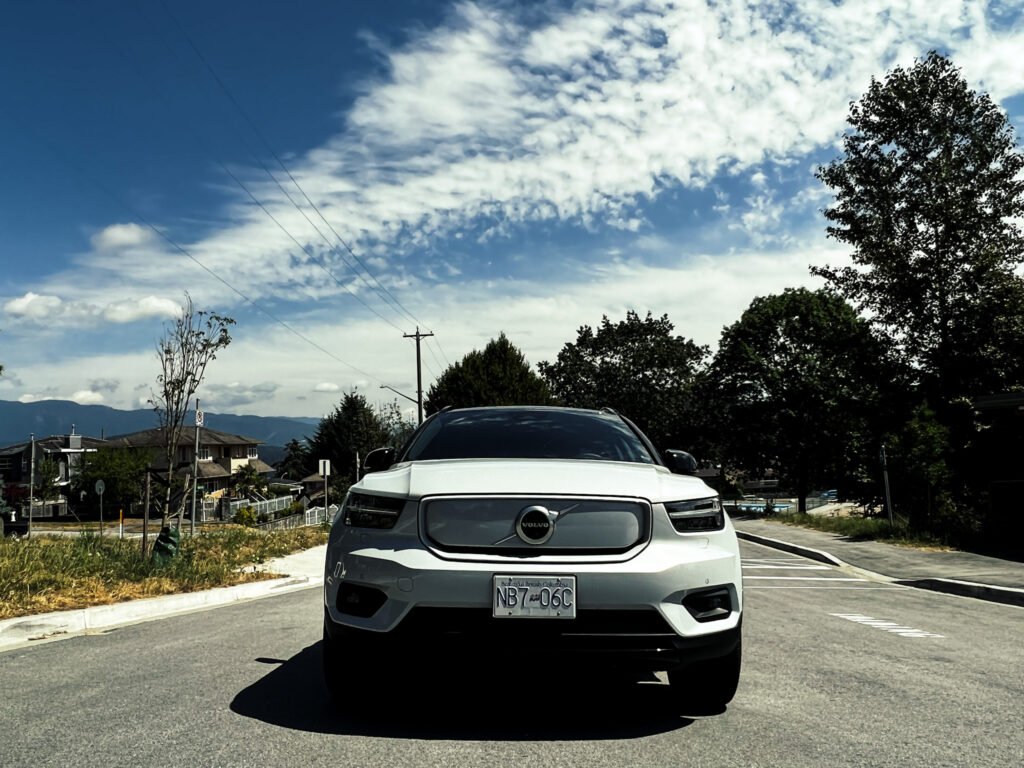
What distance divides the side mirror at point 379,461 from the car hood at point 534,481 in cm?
68

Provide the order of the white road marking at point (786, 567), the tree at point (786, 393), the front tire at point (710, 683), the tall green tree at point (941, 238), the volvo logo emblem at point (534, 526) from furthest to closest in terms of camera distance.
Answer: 1. the tree at point (786, 393)
2. the tall green tree at point (941, 238)
3. the white road marking at point (786, 567)
4. the front tire at point (710, 683)
5. the volvo logo emblem at point (534, 526)

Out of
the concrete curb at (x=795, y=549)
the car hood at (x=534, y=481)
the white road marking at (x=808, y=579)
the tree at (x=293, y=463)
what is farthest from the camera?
the tree at (x=293, y=463)

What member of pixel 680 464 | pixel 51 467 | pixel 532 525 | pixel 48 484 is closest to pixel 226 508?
pixel 48 484

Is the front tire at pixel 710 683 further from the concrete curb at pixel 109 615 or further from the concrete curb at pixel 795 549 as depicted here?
the concrete curb at pixel 795 549

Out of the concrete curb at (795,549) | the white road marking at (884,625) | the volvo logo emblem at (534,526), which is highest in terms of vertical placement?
the volvo logo emblem at (534,526)

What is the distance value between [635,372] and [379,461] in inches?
2240

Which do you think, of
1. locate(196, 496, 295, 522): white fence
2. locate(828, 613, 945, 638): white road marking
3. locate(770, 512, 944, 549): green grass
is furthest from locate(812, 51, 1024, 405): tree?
locate(196, 496, 295, 522): white fence

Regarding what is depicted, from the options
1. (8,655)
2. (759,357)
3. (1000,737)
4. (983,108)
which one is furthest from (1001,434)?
(8,655)

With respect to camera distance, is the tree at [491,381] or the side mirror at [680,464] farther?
the tree at [491,381]

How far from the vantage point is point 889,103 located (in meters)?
29.0

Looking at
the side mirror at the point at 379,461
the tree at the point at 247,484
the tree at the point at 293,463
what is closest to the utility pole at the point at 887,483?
the side mirror at the point at 379,461

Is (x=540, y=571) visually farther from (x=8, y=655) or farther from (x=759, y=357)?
(x=759, y=357)

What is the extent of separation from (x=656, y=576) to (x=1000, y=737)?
1703 mm

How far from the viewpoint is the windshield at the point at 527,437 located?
16.2ft
